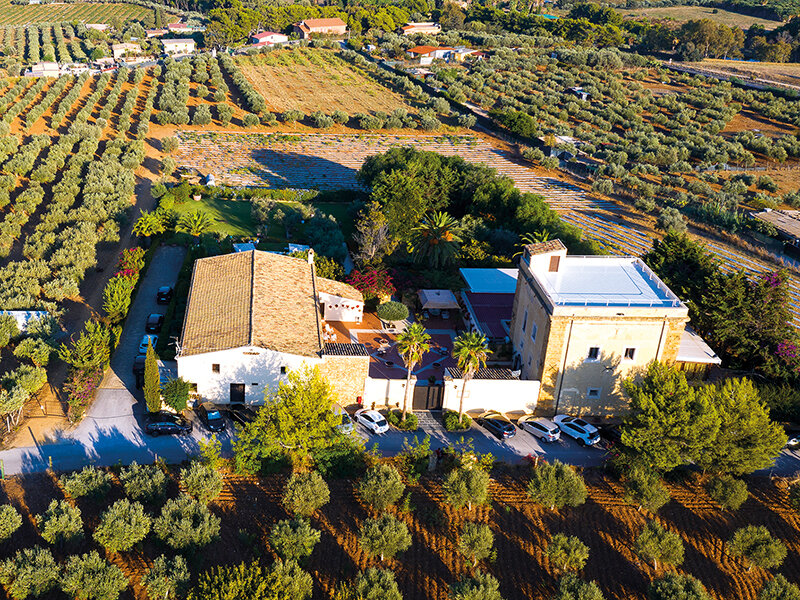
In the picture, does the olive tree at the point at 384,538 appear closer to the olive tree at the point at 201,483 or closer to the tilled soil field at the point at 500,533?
the tilled soil field at the point at 500,533

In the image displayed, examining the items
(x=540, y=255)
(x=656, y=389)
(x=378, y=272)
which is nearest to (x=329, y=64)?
(x=378, y=272)

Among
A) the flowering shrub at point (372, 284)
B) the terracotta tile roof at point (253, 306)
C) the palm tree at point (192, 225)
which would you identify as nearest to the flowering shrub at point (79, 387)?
the terracotta tile roof at point (253, 306)

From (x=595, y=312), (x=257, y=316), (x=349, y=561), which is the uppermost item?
(x=595, y=312)

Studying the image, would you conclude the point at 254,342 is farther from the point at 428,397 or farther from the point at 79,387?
the point at 428,397

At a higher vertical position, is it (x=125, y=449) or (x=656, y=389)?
(x=656, y=389)

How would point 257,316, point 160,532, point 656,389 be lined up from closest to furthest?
point 160,532, point 656,389, point 257,316

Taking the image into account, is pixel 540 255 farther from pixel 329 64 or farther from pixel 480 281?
pixel 329 64

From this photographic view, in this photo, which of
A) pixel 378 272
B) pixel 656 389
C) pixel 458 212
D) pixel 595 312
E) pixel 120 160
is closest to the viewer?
pixel 656 389
